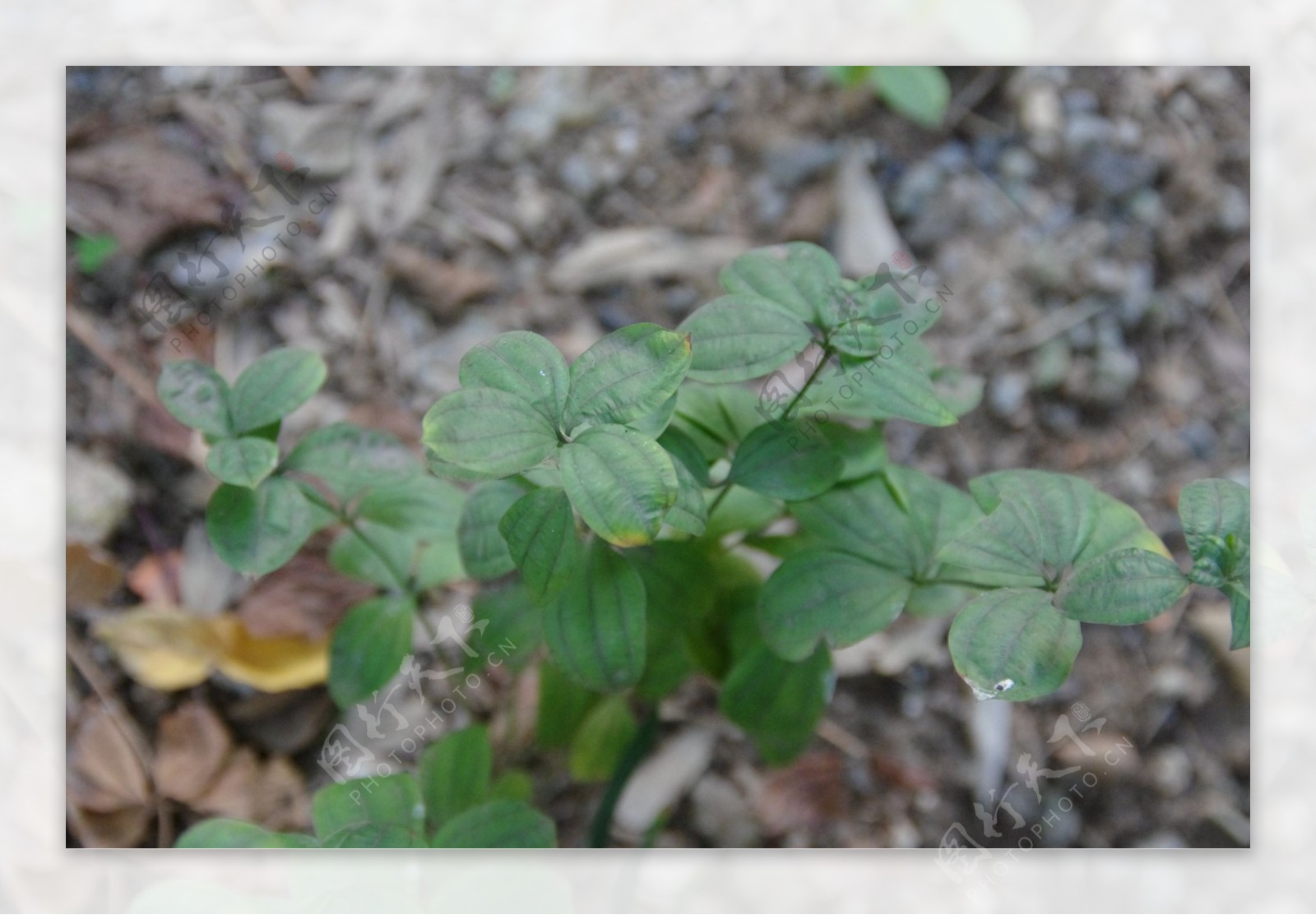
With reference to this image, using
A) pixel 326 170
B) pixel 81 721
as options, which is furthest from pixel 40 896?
pixel 326 170

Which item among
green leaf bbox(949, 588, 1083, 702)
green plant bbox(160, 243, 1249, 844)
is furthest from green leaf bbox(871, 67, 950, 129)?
green leaf bbox(949, 588, 1083, 702)

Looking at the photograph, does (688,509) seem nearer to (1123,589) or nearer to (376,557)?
(1123,589)

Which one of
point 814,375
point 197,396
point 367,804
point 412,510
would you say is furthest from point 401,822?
point 814,375

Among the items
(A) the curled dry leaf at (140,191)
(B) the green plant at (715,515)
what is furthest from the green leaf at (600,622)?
(A) the curled dry leaf at (140,191)

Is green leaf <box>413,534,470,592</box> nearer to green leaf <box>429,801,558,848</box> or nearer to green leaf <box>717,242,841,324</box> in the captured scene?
green leaf <box>429,801,558,848</box>

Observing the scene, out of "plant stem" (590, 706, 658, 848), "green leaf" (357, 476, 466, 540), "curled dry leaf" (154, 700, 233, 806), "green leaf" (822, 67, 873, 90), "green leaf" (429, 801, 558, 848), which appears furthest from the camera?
"green leaf" (822, 67, 873, 90)

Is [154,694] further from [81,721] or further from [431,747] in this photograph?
[431,747]
